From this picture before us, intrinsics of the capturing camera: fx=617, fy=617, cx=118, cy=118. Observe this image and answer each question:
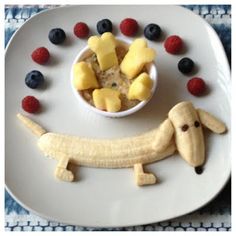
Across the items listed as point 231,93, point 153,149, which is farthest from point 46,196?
point 231,93

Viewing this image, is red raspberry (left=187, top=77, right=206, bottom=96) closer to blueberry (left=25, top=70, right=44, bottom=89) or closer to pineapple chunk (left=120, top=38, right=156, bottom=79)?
pineapple chunk (left=120, top=38, right=156, bottom=79)

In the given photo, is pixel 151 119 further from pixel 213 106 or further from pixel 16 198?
pixel 16 198

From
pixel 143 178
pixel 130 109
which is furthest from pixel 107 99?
pixel 143 178

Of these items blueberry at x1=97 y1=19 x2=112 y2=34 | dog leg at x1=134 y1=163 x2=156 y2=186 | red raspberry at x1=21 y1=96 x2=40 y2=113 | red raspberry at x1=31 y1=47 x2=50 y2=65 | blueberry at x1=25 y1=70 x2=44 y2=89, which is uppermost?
blueberry at x1=97 y1=19 x2=112 y2=34

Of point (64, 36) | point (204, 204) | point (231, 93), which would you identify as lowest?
point (204, 204)

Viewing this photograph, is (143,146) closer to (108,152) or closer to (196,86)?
(108,152)

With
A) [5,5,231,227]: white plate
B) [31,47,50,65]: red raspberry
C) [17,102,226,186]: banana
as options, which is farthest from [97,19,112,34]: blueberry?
[17,102,226,186]: banana

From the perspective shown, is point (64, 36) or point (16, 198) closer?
point (16, 198)
